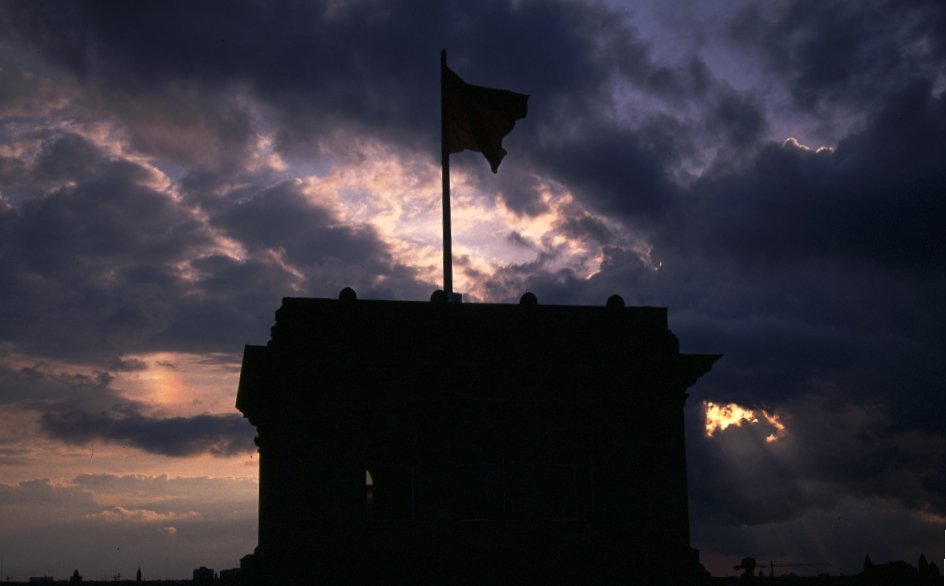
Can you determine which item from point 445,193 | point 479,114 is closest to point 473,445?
point 445,193

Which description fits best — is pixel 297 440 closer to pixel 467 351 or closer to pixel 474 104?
pixel 467 351

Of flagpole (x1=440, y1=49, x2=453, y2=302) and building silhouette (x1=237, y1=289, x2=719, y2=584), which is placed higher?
flagpole (x1=440, y1=49, x2=453, y2=302)

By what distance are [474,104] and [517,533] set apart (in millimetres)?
13352

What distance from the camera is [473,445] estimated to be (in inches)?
1067

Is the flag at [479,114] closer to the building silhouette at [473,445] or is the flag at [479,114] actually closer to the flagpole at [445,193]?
the flagpole at [445,193]

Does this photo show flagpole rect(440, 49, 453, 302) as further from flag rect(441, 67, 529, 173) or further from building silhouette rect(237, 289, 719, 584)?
building silhouette rect(237, 289, 719, 584)

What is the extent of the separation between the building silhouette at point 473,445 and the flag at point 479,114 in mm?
6319

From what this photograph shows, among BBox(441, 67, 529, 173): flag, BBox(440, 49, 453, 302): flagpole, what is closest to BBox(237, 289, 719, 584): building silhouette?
BBox(440, 49, 453, 302): flagpole

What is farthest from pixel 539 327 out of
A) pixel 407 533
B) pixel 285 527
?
pixel 285 527

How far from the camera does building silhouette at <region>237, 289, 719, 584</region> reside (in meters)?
26.0

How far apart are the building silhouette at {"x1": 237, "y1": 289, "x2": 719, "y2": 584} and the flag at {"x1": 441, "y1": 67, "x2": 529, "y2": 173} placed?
6.32 metres

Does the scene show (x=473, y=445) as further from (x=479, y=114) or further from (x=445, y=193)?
(x=479, y=114)

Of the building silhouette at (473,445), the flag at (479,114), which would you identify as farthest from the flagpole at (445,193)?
the building silhouette at (473,445)

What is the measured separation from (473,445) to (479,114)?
35.8ft
